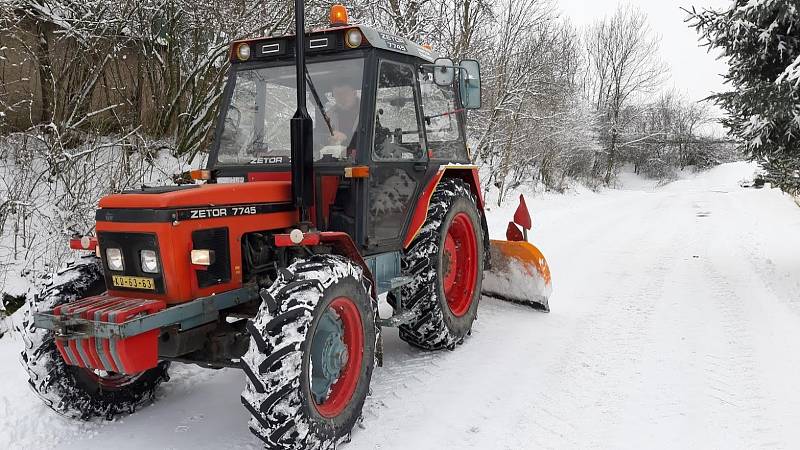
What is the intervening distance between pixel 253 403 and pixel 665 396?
260cm

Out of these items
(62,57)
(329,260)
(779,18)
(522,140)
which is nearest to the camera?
(329,260)

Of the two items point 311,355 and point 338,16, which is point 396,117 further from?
point 311,355

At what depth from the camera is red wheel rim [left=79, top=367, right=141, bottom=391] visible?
3.32 m

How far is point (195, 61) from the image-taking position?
31.6 ft

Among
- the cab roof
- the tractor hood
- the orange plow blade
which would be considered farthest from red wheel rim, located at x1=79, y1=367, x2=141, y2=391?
the orange plow blade

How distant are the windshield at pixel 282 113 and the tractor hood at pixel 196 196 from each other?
468mm

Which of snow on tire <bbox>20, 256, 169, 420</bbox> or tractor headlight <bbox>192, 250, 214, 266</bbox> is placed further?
snow on tire <bbox>20, 256, 169, 420</bbox>

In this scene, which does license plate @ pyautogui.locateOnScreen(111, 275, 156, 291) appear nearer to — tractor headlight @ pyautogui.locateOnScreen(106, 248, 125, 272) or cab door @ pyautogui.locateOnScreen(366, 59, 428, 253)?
tractor headlight @ pyautogui.locateOnScreen(106, 248, 125, 272)

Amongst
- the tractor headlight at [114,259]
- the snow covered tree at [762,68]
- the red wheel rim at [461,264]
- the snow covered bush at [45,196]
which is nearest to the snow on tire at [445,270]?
the red wheel rim at [461,264]

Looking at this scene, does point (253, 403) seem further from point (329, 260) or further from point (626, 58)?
point (626, 58)

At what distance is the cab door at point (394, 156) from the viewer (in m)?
3.92

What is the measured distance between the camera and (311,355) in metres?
3.09

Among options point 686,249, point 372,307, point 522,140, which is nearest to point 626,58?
point 522,140

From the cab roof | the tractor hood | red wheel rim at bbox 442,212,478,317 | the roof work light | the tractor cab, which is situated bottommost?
red wheel rim at bbox 442,212,478,317
